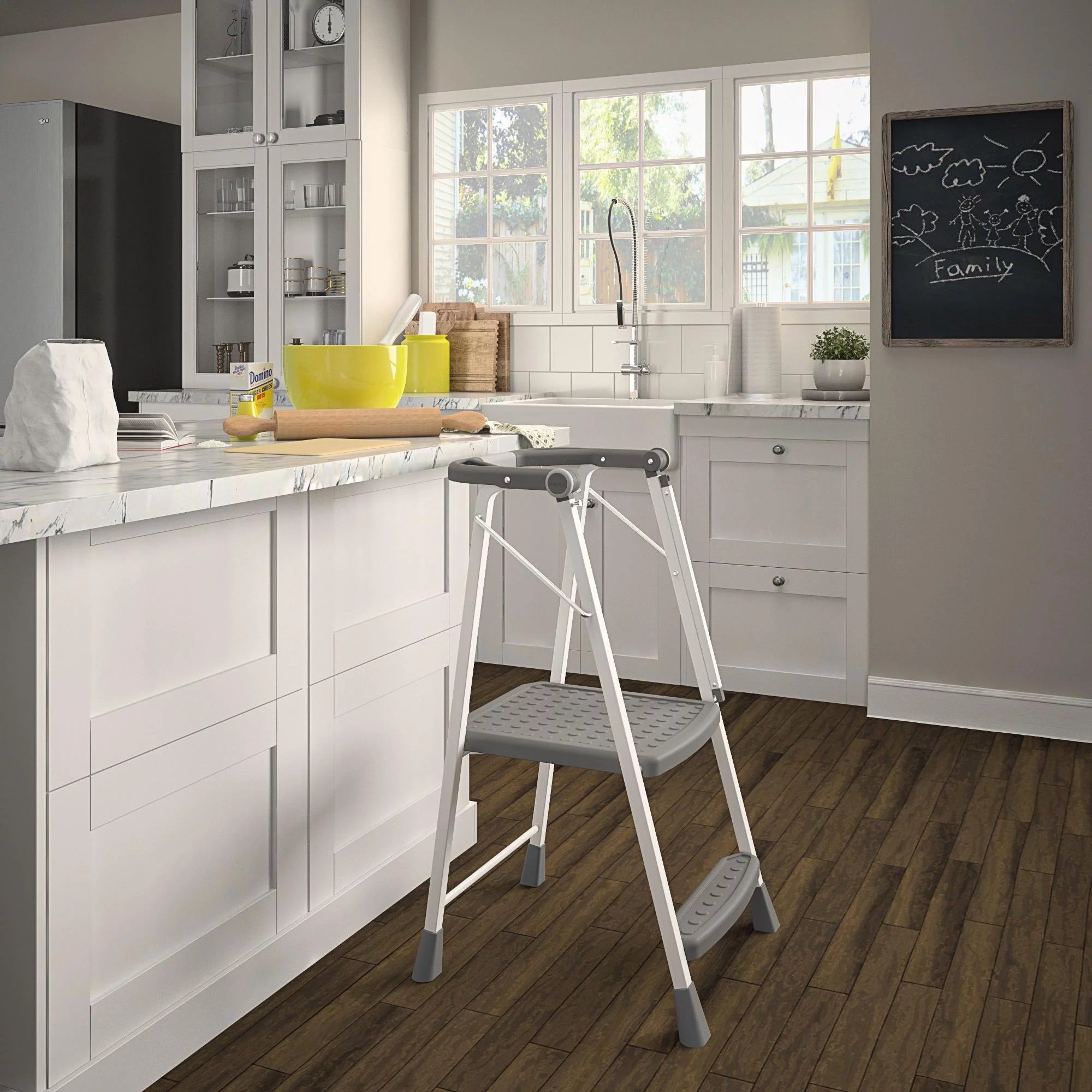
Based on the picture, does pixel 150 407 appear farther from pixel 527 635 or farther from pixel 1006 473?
pixel 1006 473

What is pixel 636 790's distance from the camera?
184cm

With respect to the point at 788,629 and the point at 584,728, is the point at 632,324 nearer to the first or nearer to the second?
the point at 788,629

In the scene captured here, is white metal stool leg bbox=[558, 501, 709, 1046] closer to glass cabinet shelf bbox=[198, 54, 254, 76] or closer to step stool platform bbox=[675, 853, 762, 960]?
step stool platform bbox=[675, 853, 762, 960]

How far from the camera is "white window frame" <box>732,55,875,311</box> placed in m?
4.15

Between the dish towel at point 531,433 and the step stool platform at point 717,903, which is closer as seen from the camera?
the step stool platform at point 717,903

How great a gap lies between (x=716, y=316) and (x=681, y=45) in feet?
3.16

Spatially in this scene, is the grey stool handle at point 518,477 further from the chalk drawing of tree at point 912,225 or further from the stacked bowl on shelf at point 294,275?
the stacked bowl on shelf at point 294,275

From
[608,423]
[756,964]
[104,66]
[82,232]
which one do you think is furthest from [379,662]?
[104,66]

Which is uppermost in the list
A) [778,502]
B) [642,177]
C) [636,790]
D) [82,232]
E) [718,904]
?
[642,177]

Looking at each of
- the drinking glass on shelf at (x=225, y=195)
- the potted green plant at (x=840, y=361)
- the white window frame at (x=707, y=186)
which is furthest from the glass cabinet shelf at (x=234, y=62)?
the potted green plant at (x=840, y=361)

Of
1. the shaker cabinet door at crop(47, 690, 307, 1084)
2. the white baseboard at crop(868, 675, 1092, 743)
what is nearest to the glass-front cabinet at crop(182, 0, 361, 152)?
the white baseboard at crop(868, 675, 1092, 743)

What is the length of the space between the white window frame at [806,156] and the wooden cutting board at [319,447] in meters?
2.39

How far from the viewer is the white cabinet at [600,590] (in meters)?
3.98

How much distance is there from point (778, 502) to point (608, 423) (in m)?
0.58
